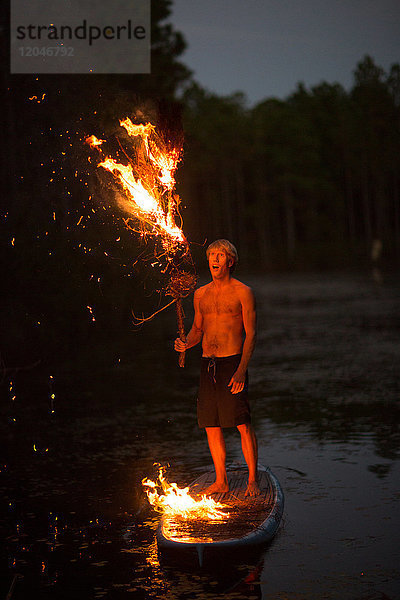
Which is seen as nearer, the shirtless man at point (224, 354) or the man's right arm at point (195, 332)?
the shirtless man at point (224, 354)

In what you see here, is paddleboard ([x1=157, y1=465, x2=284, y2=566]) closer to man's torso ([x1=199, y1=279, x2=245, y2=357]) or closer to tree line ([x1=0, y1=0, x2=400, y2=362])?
man's torso ([x1=199, y1=279, x2=245, y2=357])

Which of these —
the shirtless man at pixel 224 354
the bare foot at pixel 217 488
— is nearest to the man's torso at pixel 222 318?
the shirtless man at pixel 224 354

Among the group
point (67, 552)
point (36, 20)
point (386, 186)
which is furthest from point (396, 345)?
point (386, 186)

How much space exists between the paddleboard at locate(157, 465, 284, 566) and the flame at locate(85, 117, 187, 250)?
83.3 inches

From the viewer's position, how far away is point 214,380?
25.3 feet

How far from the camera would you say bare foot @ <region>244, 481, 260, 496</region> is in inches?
300

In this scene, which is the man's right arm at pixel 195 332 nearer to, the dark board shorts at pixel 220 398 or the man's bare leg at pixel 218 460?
the dark board shorts at pixel 220 398

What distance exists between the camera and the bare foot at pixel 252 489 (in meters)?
7.62

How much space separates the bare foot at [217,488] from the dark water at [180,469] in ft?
1.64

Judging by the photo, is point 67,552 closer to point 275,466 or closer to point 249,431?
point 249,431

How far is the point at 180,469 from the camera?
9406mm
